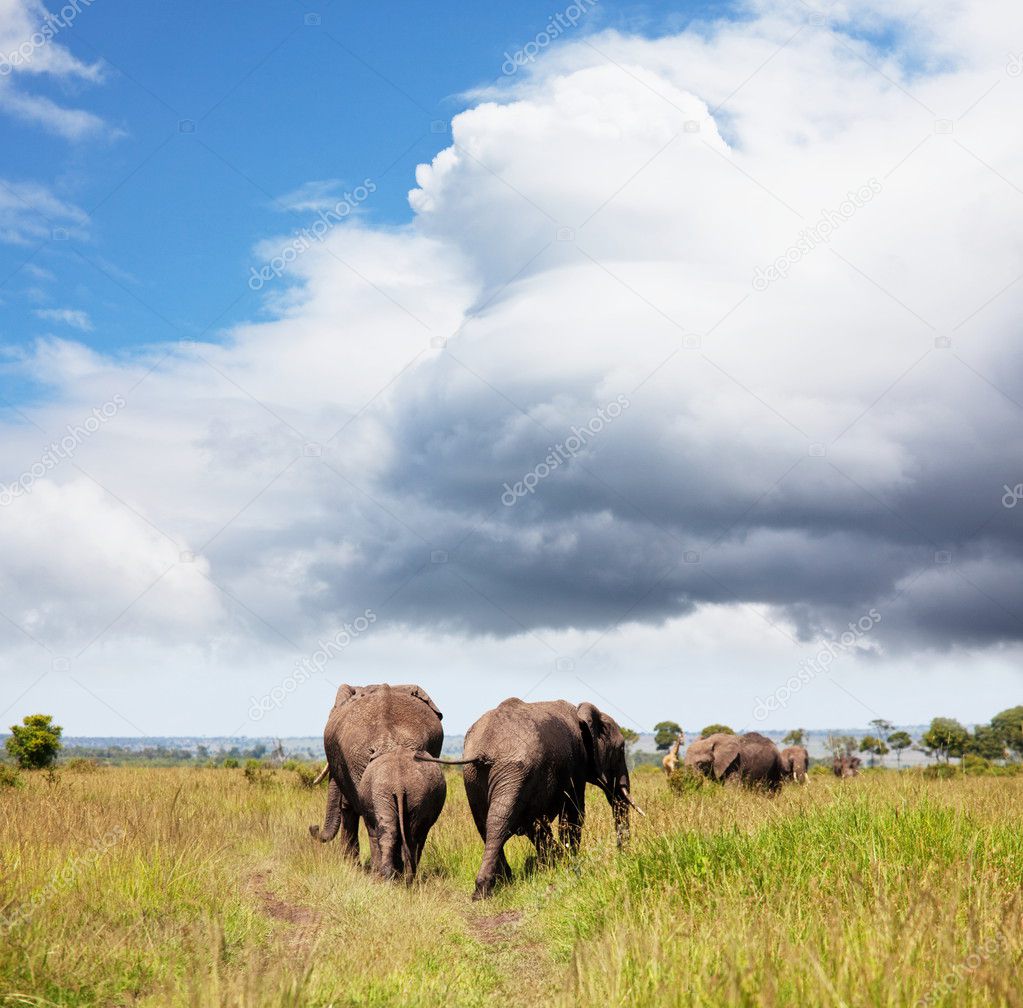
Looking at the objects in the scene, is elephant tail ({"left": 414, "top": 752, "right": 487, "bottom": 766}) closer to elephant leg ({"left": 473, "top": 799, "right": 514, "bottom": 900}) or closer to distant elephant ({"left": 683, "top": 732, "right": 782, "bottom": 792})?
elephant leg ({"left": 473, "top": 799, "right": 514, "bottom": 900})

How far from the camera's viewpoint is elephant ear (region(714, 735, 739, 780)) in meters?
23.1

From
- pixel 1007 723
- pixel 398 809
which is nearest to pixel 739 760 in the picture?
pixel 398 809

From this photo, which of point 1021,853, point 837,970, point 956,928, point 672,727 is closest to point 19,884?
point 837,970

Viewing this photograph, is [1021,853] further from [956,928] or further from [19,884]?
[19,884]

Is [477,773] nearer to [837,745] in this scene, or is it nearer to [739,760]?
[739,760]

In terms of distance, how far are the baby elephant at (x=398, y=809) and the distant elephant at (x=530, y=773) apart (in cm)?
66

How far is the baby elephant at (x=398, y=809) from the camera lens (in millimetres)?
10312

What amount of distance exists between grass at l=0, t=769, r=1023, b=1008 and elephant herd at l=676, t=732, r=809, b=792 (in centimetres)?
1130

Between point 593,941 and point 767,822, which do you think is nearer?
point 593,941

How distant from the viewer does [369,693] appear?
12.6 meters

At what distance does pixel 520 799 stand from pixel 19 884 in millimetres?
5314

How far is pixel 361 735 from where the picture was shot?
38.3 feet

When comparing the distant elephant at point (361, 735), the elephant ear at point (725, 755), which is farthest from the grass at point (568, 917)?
the elephant ear at point (725, 755)

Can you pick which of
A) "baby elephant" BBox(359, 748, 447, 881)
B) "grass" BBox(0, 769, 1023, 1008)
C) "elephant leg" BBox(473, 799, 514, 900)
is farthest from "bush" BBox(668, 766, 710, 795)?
"baby elephant" BBox(359, 748, 447, 881)
